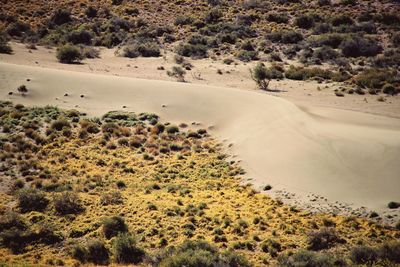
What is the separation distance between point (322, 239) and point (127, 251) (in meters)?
7.88

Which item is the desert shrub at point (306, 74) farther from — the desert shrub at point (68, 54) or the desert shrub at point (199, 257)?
the desert shrub at point (199, 257)

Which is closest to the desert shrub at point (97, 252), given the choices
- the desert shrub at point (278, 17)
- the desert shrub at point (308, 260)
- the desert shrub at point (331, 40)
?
the desert shrub at point (308, 260)

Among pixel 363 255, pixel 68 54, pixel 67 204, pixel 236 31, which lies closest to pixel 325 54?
pixel 236 31

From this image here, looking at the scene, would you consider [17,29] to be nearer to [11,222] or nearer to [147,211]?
[11,222]

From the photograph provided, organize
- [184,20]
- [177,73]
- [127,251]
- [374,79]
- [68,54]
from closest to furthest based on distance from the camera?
1. [127,251]
2. [374,79]
3. [177,73]
4. [68,54]
5. [184,20]

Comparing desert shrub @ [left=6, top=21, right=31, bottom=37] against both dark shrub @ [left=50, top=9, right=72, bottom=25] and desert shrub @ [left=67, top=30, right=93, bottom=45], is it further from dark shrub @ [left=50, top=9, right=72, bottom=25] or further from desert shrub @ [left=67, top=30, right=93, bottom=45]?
desert shrub @ [left=67, top=30, right=93, bottom=45]

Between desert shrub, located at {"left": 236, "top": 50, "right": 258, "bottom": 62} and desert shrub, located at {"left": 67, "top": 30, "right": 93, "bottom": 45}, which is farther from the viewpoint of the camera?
desert shrub, located at {"left": 67, "top": 30, "right": 93, "bottom": 45}

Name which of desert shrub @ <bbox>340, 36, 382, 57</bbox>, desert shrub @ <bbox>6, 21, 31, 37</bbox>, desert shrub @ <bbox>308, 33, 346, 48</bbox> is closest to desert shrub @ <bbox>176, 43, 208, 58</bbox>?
desert shrub @ <bbox>308, 33, 346, 48</bbox>

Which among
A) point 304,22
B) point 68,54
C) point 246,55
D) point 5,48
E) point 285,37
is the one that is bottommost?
point 68,54

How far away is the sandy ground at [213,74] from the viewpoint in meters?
37.0

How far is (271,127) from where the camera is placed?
3138cm

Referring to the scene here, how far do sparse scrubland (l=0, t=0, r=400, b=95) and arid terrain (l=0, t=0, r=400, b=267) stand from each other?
345 millimetres

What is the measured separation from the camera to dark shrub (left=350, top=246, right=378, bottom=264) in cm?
1714

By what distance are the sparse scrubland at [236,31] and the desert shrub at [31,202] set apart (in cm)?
2792
